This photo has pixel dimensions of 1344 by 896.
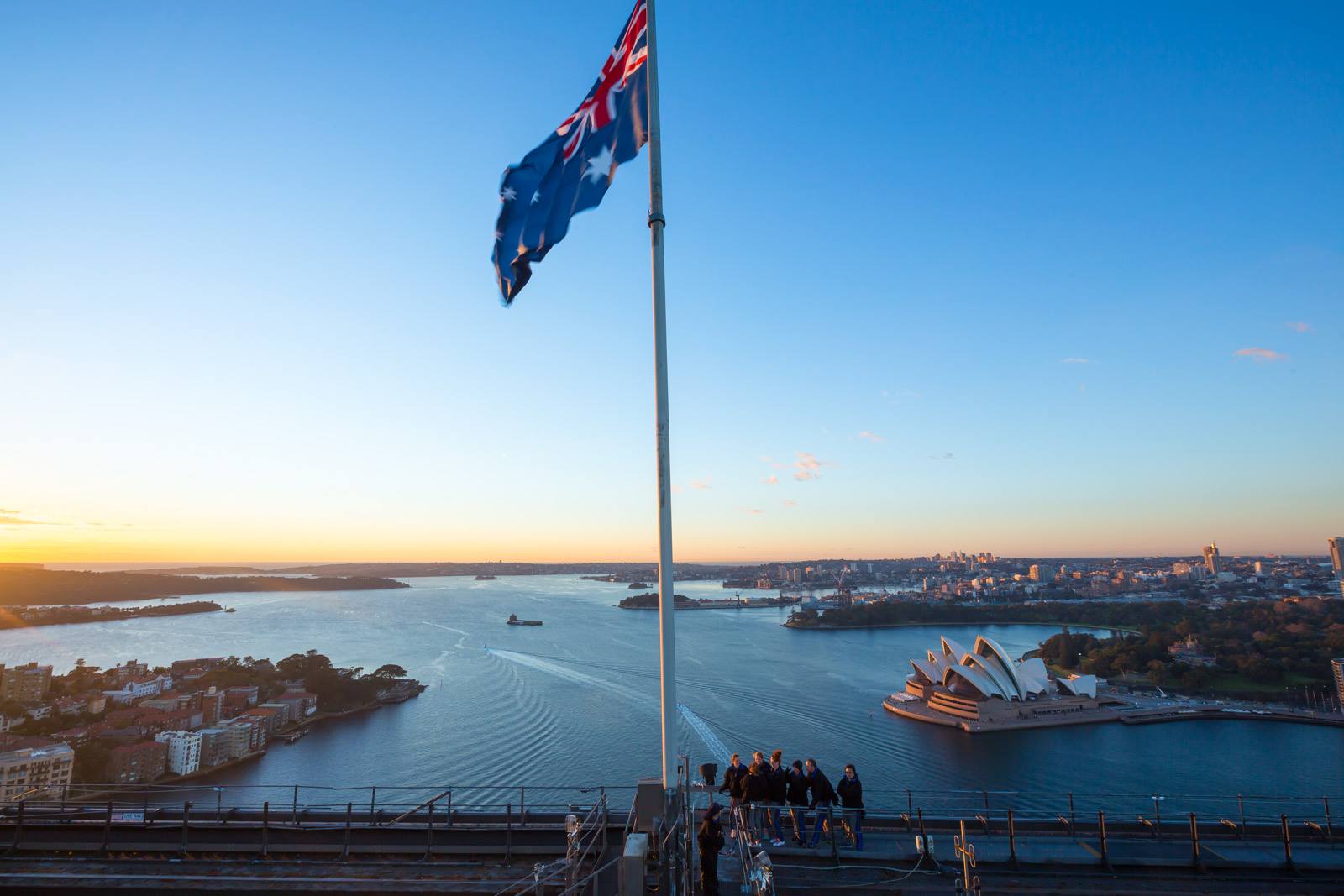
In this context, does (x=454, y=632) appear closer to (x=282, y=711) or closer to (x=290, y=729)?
(x=290, y=729)

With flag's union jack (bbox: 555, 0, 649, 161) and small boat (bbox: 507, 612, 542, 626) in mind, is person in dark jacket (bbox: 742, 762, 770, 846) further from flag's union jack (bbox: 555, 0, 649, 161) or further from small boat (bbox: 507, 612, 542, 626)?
small boat (bbox: 507, 612, 542, 626)

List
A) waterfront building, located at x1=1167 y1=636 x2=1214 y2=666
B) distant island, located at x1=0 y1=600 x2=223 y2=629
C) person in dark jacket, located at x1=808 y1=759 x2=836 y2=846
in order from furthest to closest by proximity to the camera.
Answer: distant island, located at x1=0 y1=600 x2=223 y2=629
waterfront building, located at x1=1167 y1=636 x2=1214 y2=666
person in dark jacket, located at x1=808 y1=759 x2=836 y2=846

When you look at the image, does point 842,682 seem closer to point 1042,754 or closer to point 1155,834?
point 1042,754

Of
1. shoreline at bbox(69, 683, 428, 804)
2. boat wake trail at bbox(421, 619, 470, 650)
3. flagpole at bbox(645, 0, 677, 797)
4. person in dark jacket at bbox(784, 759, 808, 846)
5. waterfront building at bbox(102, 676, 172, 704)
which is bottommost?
boat wake trail at bbox(421, 619, 470, 650)

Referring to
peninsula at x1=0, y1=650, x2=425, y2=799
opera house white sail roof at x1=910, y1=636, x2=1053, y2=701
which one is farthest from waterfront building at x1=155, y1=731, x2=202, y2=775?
opera house white sail roof at x1=910, y1=636, x2=1053, y2=701

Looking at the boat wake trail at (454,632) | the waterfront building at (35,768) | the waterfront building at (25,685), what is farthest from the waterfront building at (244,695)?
the boat wake trail at (454,632)

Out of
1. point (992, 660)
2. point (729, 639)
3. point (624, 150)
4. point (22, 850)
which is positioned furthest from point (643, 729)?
point (729, 639)

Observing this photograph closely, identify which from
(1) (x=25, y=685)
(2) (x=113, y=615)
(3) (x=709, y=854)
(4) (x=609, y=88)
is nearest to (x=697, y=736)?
(3) (x=709, y=854)
